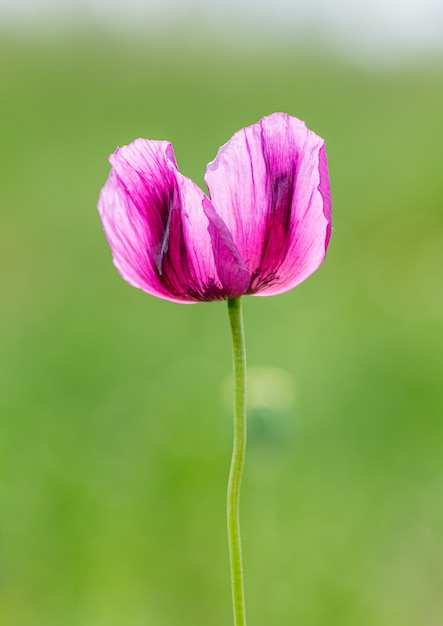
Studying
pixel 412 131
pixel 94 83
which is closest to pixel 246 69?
pixel 94 83

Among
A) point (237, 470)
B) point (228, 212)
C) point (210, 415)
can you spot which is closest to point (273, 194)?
point (228, 212)

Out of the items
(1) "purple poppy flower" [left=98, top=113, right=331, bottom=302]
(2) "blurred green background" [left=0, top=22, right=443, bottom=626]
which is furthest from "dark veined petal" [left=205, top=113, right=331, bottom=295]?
(2) "blurred green background" [left=0, top=22, right=443, bottom=626]

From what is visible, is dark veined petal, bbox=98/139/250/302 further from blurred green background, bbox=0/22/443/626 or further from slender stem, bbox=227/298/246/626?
blurred green background, bbox=0/22/443/626

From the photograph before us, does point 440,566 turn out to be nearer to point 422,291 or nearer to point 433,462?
point 433,462

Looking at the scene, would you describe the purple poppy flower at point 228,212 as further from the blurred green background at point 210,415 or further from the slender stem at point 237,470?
the blurred green background at point 210,415

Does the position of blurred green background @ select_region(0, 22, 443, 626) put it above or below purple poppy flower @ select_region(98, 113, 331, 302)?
below

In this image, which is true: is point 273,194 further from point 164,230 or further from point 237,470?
point 237,470
